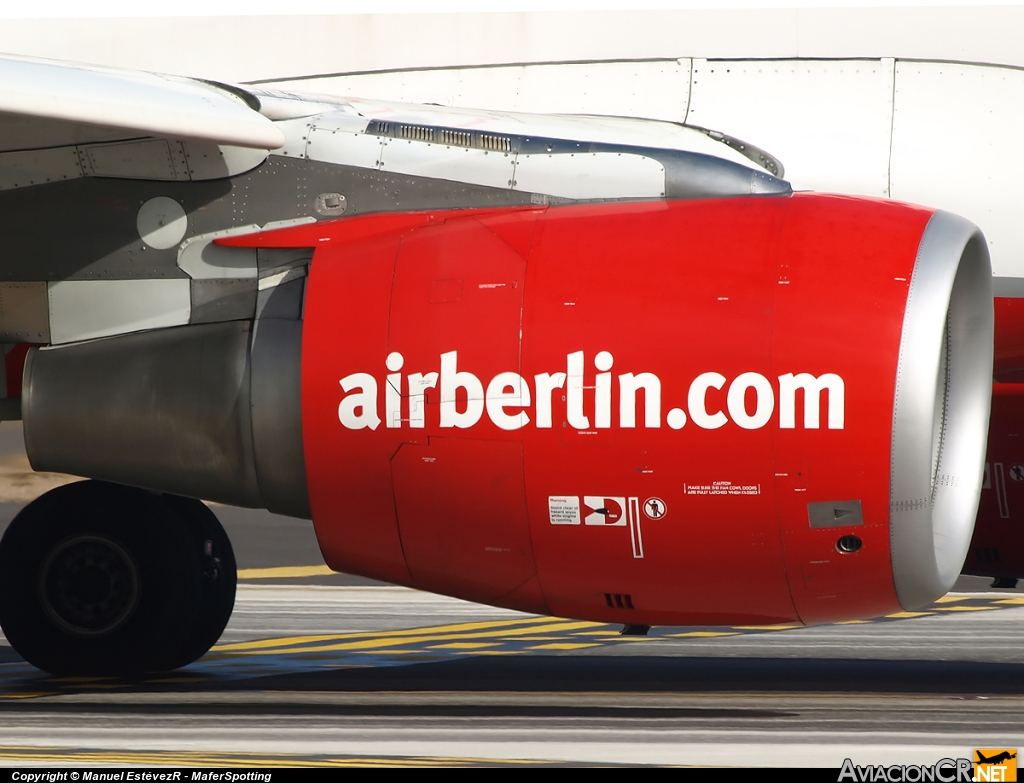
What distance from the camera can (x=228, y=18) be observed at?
9.36m

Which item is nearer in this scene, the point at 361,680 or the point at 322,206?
the point at 322,206

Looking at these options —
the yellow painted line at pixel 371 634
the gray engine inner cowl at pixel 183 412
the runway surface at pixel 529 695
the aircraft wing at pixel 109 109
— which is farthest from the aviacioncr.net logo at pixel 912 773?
the yellow painted line at pixel 371 634

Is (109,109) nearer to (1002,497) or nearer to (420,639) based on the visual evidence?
(420,639)

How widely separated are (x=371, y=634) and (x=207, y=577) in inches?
92.9

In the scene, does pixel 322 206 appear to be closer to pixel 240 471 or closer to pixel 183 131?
pixel 183 131

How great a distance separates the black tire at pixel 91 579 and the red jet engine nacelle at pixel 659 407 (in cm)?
178

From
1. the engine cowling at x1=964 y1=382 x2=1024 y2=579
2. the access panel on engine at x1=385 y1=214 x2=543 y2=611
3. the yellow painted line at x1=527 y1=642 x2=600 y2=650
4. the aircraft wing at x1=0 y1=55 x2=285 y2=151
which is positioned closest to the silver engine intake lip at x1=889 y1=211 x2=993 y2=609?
the engine cowling at x1=964 y1=382 x2=1024 y2=579

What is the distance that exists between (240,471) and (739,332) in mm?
2792

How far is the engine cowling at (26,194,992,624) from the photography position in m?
6.52

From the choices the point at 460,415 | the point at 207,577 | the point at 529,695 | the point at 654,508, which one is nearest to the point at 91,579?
the point at 207,577

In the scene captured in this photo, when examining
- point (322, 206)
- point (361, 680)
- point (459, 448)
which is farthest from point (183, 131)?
point (361, 680)

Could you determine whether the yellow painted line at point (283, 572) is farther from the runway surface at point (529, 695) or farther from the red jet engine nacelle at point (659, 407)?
the red jet engine nacelle at point (659, 407)

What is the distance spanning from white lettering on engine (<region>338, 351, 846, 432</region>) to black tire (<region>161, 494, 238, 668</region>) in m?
2.36

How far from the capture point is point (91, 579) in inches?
340
